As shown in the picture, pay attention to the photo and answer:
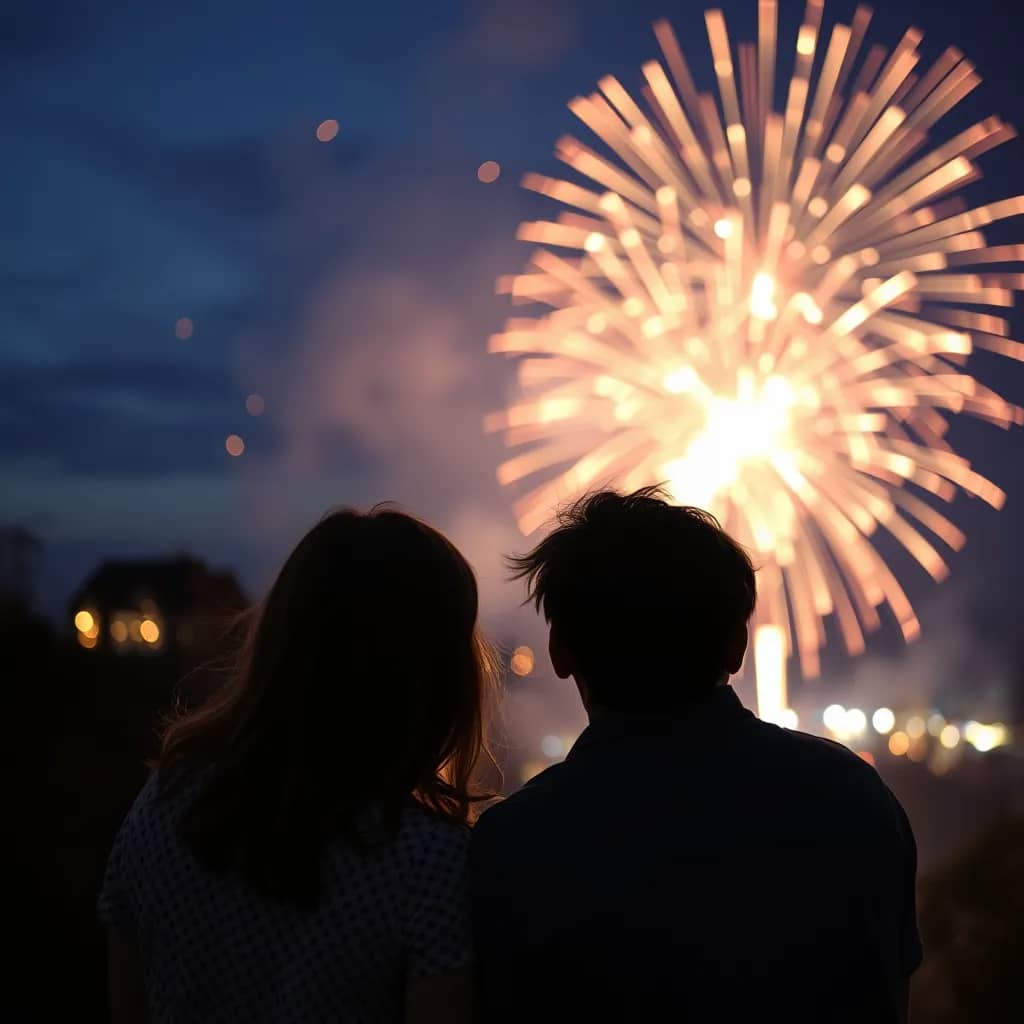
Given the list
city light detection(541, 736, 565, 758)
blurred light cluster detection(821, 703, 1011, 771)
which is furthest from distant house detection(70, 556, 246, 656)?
blurred light cluster detection(821, 703, 1011, 771)

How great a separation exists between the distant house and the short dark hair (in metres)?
A: 44.6

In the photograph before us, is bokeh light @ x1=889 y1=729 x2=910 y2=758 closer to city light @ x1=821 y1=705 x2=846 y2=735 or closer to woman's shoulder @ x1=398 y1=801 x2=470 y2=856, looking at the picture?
city light @ x1=821 y1=705 x2=846 y2=735

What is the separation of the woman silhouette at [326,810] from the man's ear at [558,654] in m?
0.16

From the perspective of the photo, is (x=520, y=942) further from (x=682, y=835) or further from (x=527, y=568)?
(x=527, y=568)

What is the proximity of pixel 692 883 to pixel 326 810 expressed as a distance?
64 cm

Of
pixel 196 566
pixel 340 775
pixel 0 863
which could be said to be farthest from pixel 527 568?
pixel 196 566

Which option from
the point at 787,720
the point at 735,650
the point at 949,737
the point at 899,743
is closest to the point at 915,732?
the point at 899,743

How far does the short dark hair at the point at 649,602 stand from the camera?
7.54ft

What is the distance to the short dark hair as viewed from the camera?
90.5 inches

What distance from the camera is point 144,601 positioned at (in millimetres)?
46719

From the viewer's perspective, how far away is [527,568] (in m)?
2.49

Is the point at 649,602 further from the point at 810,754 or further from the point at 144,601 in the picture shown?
the point at 144,601

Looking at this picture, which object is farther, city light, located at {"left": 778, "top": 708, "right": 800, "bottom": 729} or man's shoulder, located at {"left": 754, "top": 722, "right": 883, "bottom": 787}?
city light, located at {"left": 778, "top": 708, "right": 800, "bottom": 729}

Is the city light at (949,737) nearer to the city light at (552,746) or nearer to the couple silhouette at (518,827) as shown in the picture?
the city light at (552,746)
